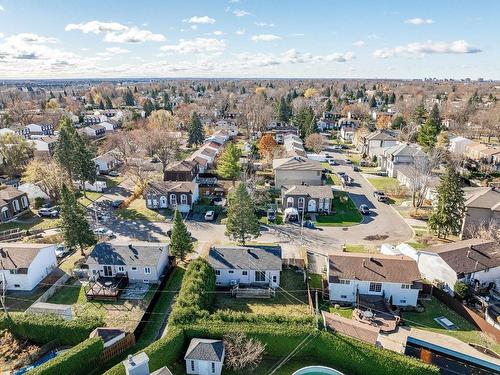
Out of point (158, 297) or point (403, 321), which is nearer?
point (403, 321)

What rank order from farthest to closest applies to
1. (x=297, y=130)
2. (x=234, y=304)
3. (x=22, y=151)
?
(x=297, y=130) < (x=22, y=151) < (x=234, y=304)

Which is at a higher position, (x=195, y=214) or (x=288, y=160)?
(x=288, y=160)

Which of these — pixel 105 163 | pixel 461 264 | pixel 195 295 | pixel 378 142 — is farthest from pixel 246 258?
pixel 378 142

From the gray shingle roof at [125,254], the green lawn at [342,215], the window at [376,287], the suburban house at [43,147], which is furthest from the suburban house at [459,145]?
the suburban house at [43,147]

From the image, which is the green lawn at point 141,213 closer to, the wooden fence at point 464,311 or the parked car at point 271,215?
the parked car at point 271,215

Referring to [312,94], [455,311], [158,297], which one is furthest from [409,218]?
[312,94]

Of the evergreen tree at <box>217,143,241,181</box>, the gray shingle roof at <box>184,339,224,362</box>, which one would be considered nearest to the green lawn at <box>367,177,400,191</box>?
the evergreen tree at <box>217,143,241,181</box>

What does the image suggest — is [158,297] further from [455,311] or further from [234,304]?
[455,311]
